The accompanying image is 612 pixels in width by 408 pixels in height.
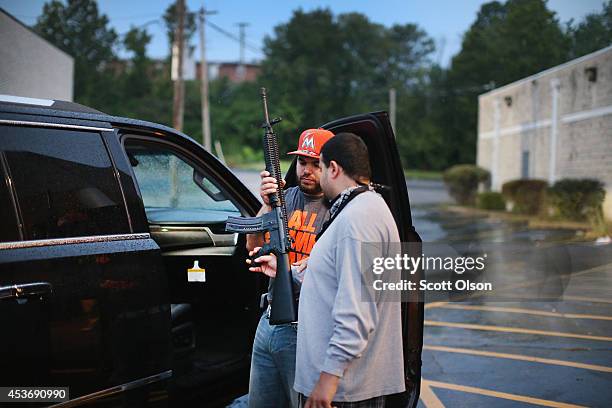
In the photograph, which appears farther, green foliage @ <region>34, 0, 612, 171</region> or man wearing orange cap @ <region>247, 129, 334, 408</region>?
green foliage @ <region>34, 0, 612, 171</region>

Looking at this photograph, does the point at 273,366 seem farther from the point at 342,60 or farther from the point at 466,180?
the point at 342,60

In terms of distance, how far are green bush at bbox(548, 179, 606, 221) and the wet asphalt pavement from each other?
6.09 m

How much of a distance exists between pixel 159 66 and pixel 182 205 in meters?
52.6

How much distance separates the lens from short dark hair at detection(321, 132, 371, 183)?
7.82 ft

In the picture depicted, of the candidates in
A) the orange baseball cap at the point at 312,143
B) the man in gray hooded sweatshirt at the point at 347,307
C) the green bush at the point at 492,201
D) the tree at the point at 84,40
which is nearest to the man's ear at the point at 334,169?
the man in gray hooded sweatshirt at the point at 347,307

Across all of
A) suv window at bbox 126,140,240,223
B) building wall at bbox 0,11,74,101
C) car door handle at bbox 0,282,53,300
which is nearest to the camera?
car door handle at bbox 0,282,53,300

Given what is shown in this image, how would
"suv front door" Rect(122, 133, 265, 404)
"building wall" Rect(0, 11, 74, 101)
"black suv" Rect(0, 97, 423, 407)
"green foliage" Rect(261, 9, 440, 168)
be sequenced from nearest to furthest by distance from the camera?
"black suv" Rect(0, 97, 423, 407), "suv front door" Rect(122, 133, 265, 404), "building wall" Rect(0, 11, 74, 101), "green foliage" Rect(261, 9, 440, 168)

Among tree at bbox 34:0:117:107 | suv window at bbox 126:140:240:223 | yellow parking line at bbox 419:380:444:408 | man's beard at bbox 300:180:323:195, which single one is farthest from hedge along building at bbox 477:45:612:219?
tree at bbox 34:0:117:107

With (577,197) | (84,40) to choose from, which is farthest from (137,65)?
(577,197)

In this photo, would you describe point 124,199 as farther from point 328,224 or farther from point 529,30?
point 529,30

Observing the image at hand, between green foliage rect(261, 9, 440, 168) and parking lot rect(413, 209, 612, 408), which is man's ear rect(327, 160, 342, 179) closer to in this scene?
parking lot rect(413, 209, 612, 408)

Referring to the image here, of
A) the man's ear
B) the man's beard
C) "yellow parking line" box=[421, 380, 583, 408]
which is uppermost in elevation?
the man's ear

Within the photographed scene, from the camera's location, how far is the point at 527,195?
2056 cm

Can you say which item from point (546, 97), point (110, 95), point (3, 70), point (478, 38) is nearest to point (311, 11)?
point (110, 95)
